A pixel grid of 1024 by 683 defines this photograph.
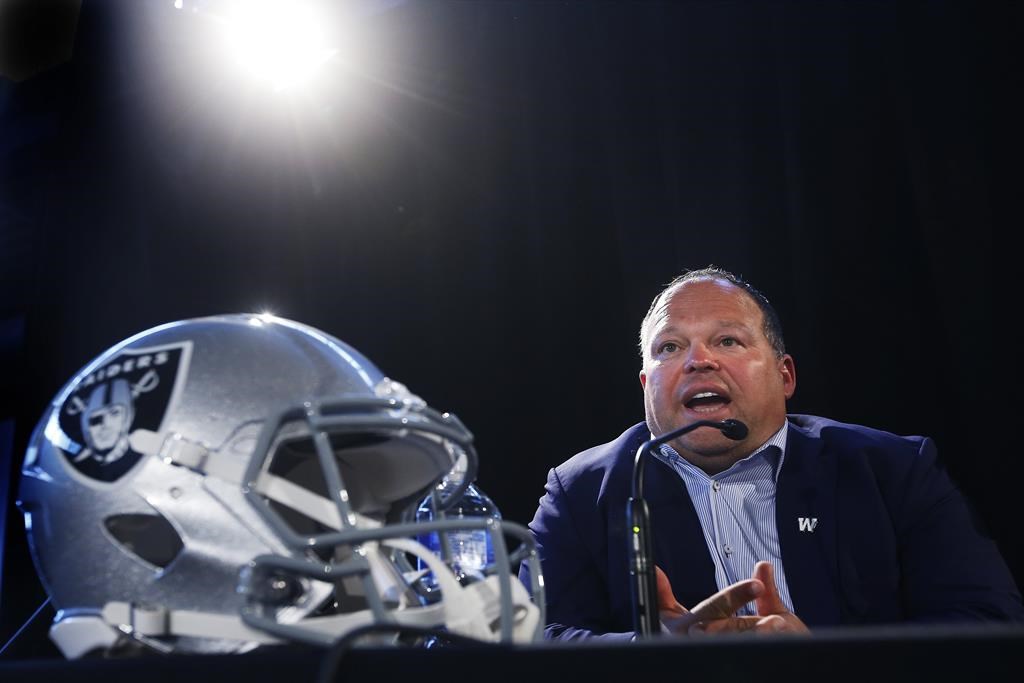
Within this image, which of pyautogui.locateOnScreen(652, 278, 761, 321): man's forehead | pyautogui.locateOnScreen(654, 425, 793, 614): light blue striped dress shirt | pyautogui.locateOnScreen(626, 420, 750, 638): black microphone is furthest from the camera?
pyautogui.locateOnScreen(652, 278, 761, 321): man's forehead

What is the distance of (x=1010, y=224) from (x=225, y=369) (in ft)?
7.56

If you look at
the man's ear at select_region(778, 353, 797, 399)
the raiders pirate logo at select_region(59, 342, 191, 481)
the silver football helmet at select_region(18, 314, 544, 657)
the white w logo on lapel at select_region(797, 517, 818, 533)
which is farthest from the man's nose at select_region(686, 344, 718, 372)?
the raiders pirate logo at select_region(59, 342, 191, 481)

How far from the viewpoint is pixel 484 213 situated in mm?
3146

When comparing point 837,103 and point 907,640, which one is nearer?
point 907,640

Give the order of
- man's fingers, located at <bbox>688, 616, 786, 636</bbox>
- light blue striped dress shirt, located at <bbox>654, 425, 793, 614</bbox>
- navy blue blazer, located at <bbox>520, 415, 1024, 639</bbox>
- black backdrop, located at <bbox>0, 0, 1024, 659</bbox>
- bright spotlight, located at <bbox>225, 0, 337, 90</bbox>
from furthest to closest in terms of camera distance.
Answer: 1. bright spotlight, located at <bbox>225, 0, 337, 90</bbox>
2. black backdrop, located at <bbox>0, 0, 1024, 659</bbox>
3. light blue striped dress shirt, located at <bbox>654, 425, 793, 614</bbox>
4. navy blue blazer, located at <bbox>520, 415, 1024, 639</bbox>
5. man's fingers, located at <bbox>688, 616, 786, 636</bbox>

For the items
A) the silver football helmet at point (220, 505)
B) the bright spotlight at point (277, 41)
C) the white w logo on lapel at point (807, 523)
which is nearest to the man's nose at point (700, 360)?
the white w logo on lapel at point (807, 523)

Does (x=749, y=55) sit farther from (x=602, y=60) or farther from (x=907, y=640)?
(x=907, y=640)

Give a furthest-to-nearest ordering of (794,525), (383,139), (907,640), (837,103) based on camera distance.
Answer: (383,139) → (837,103) → (794,525) → (907,640)

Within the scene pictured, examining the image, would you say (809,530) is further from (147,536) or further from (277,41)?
(277,41)

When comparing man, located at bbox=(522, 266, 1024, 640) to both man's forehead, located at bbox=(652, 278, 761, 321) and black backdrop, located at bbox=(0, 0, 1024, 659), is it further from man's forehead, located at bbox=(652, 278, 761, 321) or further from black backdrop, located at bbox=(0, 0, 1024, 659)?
black backdrop, located at bbox=(0, 0, 1024, 659)

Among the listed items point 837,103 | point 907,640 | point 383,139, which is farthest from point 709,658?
point 383,139

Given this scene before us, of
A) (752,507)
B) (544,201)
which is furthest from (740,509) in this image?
(544,201)

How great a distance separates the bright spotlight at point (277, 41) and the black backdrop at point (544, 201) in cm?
9

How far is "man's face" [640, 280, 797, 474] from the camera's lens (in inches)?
82.4
